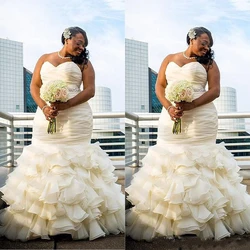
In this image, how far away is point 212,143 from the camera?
11.0ft

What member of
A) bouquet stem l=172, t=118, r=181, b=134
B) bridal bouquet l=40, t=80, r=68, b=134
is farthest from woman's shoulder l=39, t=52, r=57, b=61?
bouquet stem l=172, t=118, r=181, b=134

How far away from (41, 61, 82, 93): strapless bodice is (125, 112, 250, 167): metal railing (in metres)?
0.45

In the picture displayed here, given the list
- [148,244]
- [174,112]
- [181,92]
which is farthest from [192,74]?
[148,244]

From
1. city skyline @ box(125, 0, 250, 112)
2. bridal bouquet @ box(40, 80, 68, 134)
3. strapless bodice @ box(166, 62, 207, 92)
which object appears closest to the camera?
bridal bouquet @ box(40, 80, 68, 134)

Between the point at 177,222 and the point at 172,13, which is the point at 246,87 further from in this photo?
the point at 177,222

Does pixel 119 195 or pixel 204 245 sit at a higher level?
pixel 119 195

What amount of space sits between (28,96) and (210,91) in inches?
53.1

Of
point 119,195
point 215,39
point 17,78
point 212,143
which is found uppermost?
point 215,39

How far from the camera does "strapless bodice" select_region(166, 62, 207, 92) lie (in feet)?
10.7

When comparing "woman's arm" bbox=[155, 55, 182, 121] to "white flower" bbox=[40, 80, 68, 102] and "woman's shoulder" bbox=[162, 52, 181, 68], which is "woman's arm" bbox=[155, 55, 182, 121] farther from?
"white flower" bbox=[40, 80, 68, 102]

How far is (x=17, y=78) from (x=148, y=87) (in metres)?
1.00

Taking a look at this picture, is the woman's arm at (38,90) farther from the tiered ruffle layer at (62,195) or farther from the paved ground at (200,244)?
the paved ground at (200,244)

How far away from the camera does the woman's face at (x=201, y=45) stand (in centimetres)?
333

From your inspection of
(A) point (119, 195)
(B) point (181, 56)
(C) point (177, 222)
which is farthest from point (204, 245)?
(B) point (181, 56)
